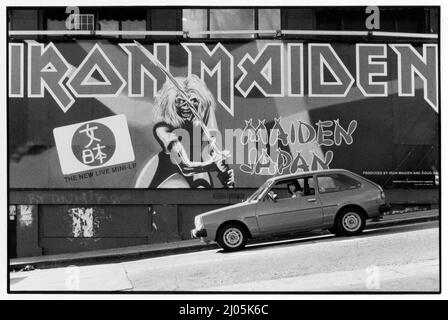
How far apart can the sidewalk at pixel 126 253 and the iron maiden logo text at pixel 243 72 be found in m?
1.55

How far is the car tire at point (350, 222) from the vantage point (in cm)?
680

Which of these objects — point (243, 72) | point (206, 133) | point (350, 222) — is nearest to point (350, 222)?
point (350, 222)

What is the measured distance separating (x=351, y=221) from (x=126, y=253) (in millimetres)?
3101

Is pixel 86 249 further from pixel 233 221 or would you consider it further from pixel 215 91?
pixel 215 91

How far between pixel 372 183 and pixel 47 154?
454 centimetres

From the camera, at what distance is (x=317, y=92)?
7.06 m

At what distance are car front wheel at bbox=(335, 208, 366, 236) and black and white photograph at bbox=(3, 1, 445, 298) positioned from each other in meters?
0.02

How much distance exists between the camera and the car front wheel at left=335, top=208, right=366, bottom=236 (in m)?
6.80

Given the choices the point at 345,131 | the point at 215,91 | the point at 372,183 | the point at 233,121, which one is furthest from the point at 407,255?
the point at 215,91

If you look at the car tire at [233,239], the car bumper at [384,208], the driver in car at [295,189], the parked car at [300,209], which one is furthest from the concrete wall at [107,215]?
the driver in car at [295,189]

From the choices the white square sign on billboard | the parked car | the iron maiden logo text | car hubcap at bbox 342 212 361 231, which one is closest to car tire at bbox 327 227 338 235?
the parked car

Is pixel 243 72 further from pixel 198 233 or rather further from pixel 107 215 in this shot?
pixel 107 215

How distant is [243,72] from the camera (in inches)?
280
